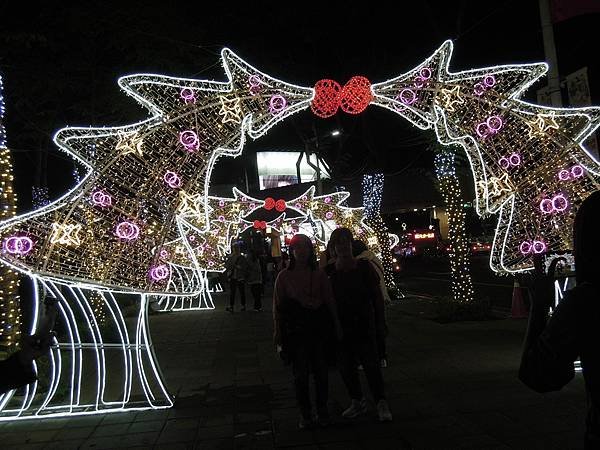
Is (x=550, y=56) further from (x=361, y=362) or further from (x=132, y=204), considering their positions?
(x=132, y=204)

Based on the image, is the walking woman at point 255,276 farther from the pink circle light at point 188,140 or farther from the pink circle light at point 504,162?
the pink circle light at point 504,162

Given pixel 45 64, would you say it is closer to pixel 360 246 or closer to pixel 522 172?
pixel 360 246

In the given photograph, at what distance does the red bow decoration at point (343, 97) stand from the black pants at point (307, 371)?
3105mm

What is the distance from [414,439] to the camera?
14.9ft

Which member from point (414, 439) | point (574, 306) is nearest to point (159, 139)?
point (414, 439)

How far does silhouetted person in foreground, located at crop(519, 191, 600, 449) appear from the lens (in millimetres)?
1956

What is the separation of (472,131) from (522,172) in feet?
2.47

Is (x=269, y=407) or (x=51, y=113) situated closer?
(x=269, y=407)

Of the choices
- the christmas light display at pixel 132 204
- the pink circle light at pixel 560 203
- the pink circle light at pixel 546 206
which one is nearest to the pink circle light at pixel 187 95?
the christmas light display at pixel 132 204

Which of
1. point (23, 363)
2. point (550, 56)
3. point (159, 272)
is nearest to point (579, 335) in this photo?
point (23, 363)

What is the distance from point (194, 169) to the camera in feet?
20.2

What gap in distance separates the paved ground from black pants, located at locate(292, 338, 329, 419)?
241mm

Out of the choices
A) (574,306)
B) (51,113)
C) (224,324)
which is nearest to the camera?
(574,306)

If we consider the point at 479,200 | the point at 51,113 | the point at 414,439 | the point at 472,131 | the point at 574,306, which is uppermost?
the point at 51,113
